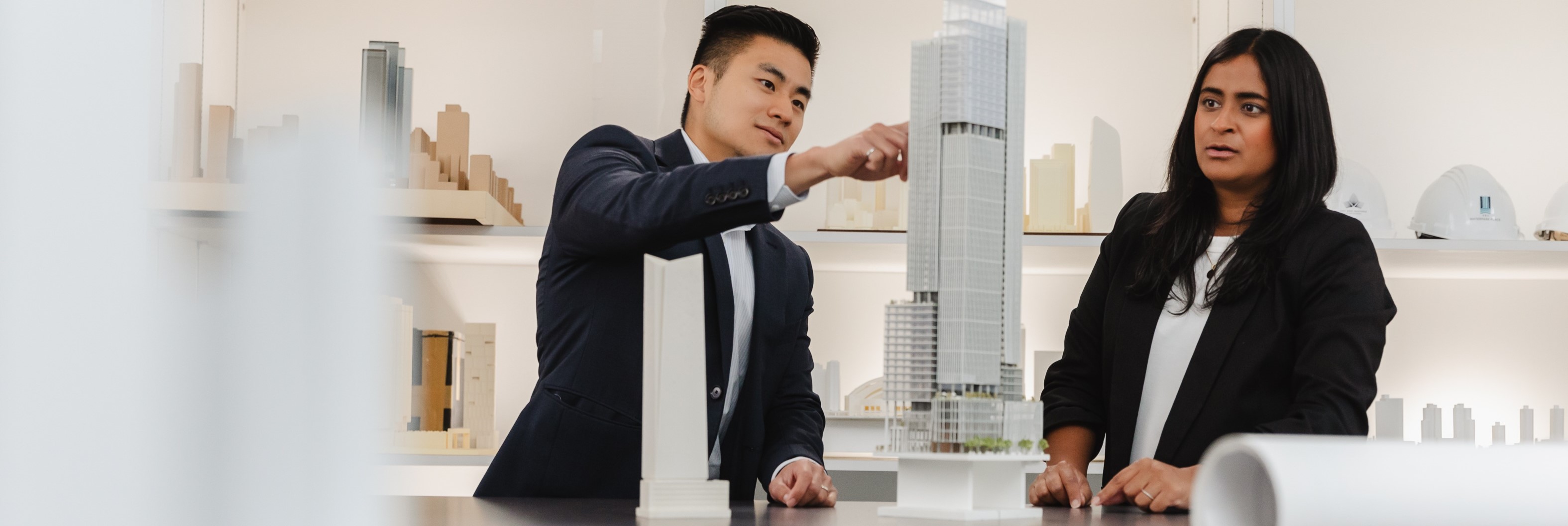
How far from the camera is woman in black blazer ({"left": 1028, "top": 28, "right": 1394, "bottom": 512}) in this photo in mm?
1301

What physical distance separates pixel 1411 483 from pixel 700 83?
1.59 m

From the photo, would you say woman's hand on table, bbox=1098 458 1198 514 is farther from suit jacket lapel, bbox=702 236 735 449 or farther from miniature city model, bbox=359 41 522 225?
miniature city model, bbox=359 41 522 225

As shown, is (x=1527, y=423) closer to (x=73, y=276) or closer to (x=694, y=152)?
(x=694, y=152)

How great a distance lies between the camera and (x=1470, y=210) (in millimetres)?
2543

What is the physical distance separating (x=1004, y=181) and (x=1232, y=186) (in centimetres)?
71

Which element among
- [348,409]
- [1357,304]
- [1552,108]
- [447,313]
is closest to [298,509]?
[348,409]

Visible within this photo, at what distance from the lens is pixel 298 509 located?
173mm

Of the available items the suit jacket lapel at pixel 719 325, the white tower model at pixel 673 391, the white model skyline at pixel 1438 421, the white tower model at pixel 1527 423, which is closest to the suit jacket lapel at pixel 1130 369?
the suit jacket lapel at pixel 719 325

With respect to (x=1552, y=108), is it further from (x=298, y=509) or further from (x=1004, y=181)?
(x=298, y=509)

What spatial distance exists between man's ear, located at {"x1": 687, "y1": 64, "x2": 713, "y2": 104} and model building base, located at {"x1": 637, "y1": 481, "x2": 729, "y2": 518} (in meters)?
0.98

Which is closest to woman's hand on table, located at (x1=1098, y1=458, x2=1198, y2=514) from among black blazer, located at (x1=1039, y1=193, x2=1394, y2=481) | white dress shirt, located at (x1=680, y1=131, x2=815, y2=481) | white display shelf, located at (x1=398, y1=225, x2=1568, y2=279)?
black blazer, located at (x1=1039, y1=193, x2=1394, y2=481)

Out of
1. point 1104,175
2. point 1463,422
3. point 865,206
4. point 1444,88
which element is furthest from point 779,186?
point 1444,88

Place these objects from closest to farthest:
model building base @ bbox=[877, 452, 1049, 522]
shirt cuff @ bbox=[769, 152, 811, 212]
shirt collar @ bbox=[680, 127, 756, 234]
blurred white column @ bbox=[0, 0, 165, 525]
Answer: blurred white column @ bbox=[0, 0, 165, 525] < model building base @ bbox=[877, 452, 1049, 522] < shirt cuff @ bbox=[769, 152, 811, 212] < shirt collar @ bbox=[680, 127, 756, 234]

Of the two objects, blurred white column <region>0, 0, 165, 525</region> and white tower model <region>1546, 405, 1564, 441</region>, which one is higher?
blurred white column <region>0, 0, 165, 525</region>
